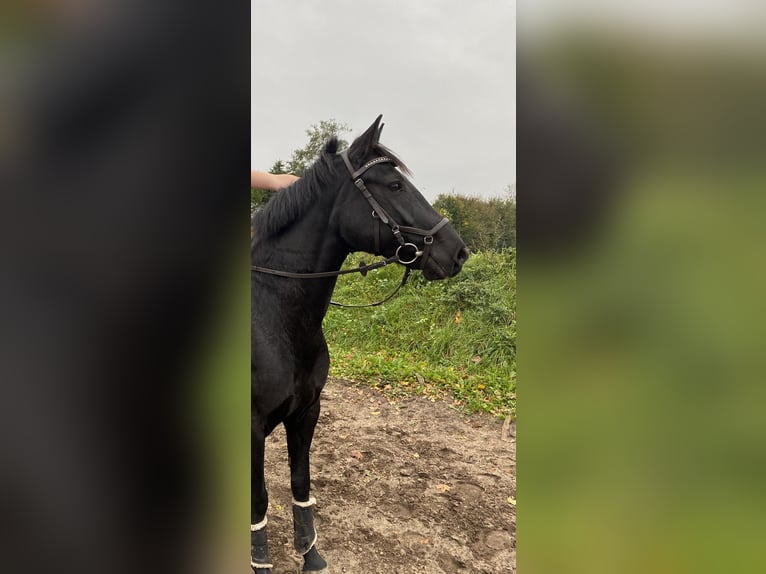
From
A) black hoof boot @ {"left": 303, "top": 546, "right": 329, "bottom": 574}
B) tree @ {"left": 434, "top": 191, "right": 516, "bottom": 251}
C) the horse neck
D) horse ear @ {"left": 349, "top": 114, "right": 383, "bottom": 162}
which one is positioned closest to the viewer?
the horse neck

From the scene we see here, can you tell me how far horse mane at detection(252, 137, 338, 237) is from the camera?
1.94m

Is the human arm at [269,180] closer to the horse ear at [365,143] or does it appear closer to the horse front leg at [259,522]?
the horse ear at [365,143]

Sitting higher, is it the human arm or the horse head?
the human arm

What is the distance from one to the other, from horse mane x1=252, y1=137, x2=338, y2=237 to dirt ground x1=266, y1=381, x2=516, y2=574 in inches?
68.8

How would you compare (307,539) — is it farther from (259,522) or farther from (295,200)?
(295,200)

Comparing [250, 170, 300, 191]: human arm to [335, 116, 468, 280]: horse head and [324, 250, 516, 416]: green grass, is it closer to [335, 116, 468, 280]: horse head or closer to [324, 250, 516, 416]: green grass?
[335, 116, 468, 280]: horse head

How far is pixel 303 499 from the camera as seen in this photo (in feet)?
7.16

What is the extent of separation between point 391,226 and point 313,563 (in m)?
1.72

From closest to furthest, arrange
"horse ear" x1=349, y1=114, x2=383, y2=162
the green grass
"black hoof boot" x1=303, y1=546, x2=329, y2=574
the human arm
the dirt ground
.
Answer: "horse ear" x1=349, y1=114, x2=383, y2=162
"black hoof boot" x1=303, y1=546, x2=329, y2=574
the dirt ground
the human arm
the green grass

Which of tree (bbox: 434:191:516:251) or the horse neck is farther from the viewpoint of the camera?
tree (bbox: 434:191:516:251)
